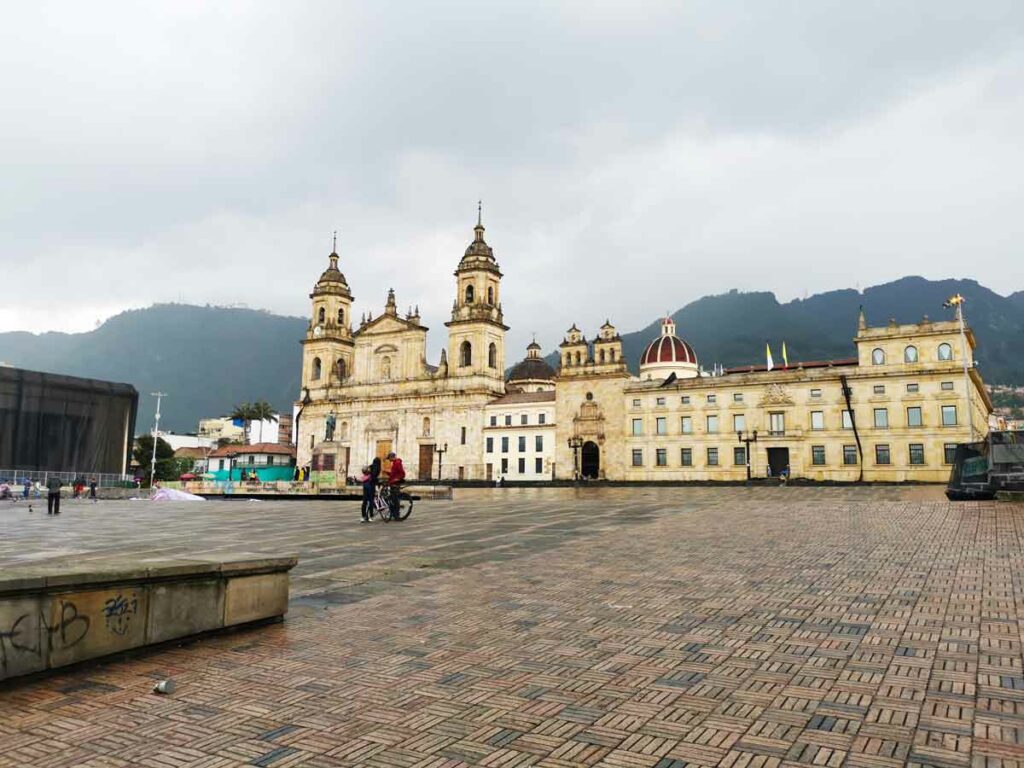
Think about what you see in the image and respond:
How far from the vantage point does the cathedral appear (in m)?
53.4

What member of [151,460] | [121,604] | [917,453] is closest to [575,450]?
[917,453]

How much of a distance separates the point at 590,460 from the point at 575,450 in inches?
83.5

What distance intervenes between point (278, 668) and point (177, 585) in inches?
50.9

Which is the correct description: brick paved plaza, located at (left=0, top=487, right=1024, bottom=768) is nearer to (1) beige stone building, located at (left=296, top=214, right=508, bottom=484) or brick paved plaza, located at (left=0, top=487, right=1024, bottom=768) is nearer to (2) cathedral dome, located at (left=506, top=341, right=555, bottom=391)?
(1) beige stone building, located at (left=296, top=214, right=508, bottom=484)

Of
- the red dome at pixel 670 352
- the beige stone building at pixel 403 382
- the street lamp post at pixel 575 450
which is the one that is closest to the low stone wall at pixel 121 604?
the street lamp post at pixel 575 450

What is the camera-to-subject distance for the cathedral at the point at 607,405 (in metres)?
53.4

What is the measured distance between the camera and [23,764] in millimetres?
3367

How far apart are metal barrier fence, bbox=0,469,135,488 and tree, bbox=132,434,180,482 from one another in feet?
93.9

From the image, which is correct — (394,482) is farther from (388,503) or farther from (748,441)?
(748,441)

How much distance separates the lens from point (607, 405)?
6638 cm

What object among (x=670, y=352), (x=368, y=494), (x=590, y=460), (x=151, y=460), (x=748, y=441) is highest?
(x=670, y=352)

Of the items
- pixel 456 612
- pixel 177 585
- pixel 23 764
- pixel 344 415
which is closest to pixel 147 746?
pixel 23 764

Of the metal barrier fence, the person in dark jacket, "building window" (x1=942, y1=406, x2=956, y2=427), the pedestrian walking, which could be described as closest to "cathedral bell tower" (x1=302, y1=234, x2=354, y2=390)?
the metal barrier fence

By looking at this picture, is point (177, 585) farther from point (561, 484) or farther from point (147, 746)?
point (561, 484)
